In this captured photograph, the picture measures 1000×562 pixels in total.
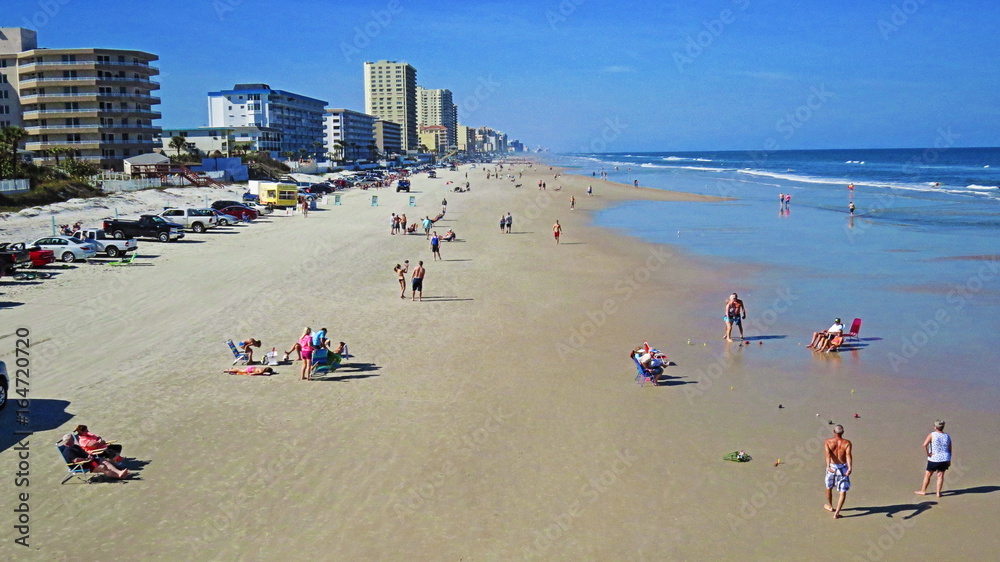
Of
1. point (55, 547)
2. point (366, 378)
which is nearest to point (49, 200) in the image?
point (366, 378)

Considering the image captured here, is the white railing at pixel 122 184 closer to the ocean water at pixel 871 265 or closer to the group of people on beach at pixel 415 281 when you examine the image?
the ocean water at pixel 871 265

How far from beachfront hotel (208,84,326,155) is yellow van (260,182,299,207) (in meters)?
76.6

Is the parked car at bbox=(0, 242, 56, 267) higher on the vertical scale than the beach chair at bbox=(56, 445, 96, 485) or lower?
higher

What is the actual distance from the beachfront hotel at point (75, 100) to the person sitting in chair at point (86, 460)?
68485 mm

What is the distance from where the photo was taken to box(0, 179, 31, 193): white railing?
4078cm

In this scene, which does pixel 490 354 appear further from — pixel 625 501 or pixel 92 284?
pixel 92 284

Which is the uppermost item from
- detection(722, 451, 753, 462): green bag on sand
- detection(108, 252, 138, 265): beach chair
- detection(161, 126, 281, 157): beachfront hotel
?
detection(161, 126, 281, 157): beachfront hotel

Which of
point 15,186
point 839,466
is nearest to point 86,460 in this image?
A: point 839,466

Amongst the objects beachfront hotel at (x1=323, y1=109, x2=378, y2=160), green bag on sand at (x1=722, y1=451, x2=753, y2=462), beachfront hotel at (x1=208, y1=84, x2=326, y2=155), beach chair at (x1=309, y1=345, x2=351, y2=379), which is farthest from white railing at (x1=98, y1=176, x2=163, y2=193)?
beachfront hotel at (x1=323, y1=109, x2=378, y2=160)

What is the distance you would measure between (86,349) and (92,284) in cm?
822

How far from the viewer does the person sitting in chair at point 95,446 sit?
9859 millimetres

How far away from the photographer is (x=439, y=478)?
1001cm

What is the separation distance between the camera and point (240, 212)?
4462 centimetres

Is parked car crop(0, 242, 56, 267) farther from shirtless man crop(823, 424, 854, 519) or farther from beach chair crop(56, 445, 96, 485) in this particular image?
shirtless man crop(823, 424, 854, 519)
